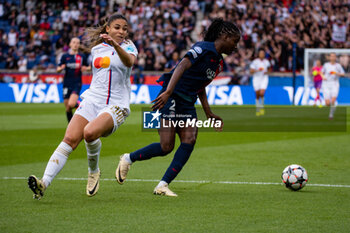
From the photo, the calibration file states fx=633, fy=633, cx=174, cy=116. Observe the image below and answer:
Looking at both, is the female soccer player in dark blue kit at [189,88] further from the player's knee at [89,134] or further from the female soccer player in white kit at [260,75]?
the female soccer player in white kit at [260,75]

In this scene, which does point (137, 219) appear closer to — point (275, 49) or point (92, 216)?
point (92, 216)

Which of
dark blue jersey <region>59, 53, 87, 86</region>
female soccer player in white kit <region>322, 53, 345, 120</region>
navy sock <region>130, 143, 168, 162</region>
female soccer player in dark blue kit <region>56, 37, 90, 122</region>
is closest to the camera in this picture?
navy sock <region>130, 143, 168, 162</region>

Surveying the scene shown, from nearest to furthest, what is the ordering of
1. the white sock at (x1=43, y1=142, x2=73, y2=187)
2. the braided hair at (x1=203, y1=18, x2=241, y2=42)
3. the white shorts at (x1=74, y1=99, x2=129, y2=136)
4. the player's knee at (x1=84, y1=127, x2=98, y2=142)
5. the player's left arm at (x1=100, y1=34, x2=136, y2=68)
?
the player's left arm at (x1=100, y1=34, x2=136, y2=68), the white sock at (x1=43, y1=142, x2=73, y2=187), the player's knee at (x1=84, y1=127, x2=98, y2=142), the white shorts at (x1=74, y1=99, x2=129, y2=136), the braided hair at (x1=203, y1=18, x2=241, y2=42)

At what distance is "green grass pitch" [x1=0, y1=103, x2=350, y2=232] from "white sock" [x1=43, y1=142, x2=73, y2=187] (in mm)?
286

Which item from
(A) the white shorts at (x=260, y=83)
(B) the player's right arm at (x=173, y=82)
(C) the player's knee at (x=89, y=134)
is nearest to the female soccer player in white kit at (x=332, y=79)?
(A) the white shorts at (x=260, y=83)

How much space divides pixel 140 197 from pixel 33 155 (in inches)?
189

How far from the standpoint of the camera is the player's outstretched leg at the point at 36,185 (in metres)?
6.28

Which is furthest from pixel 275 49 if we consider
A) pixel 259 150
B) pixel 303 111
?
pixel 259 150

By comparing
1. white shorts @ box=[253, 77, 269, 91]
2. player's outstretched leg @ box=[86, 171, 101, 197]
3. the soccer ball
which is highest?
player's outstretched leg @ box=[86, 171, 101, 197]

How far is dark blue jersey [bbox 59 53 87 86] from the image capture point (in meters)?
17.1

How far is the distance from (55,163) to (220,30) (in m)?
2.38

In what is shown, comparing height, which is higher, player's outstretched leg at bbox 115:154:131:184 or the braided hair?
the braided hair

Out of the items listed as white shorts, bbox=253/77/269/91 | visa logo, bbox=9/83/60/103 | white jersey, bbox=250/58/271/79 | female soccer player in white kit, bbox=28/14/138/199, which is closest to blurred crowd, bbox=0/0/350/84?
visa logo, bbox=9/83/60/103

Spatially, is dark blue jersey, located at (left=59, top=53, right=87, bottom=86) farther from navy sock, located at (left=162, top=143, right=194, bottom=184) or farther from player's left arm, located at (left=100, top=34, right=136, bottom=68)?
player's left arm, located at (left=100, top=34, right=136, bottom=68)
